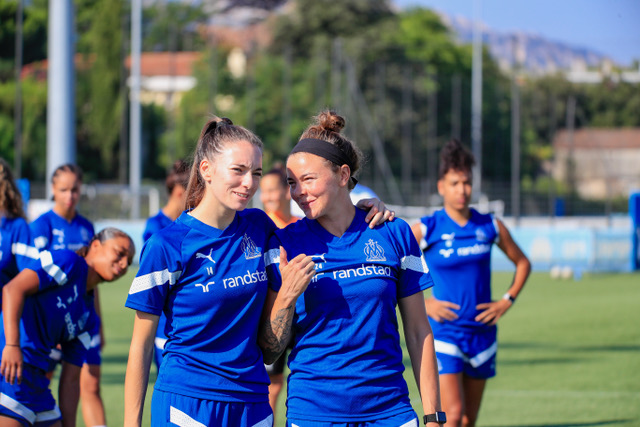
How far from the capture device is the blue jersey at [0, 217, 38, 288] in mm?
6105

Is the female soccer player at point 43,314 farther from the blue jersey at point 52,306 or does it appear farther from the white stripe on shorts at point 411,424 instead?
the white stripe on shorts at point 411,424

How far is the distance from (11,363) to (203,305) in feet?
5.96

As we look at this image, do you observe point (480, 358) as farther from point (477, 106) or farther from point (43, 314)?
point (477, 106)

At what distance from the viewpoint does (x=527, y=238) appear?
880 inches

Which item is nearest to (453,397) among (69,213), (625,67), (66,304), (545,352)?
(66,304)

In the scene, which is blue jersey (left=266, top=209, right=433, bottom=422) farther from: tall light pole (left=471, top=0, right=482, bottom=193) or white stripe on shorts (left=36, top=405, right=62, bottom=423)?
tall light pole (left=471, top=0, right=482, bottom=193)

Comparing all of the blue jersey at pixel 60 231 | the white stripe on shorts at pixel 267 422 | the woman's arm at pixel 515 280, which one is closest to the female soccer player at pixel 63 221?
the blue jersey at pixel 60 231

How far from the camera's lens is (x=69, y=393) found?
5.70m

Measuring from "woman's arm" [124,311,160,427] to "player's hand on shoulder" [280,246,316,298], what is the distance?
55 cm

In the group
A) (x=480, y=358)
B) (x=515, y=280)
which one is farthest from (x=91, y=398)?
(x=515, y=280)

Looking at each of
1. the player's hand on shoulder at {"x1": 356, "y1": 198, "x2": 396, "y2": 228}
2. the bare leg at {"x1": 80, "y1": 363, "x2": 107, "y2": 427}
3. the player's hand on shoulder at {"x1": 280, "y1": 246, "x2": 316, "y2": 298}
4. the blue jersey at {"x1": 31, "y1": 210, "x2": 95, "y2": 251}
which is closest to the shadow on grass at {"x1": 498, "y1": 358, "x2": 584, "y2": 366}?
the blue jersey at {"x1": 31, "y1": 210, "x2": 95, "y2": 251}

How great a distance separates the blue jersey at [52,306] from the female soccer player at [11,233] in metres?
0.87

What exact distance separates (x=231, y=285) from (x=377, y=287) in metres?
0.60

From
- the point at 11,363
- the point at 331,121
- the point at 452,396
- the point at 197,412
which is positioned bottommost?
the point at 452,396
